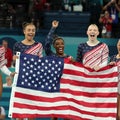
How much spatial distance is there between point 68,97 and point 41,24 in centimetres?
657

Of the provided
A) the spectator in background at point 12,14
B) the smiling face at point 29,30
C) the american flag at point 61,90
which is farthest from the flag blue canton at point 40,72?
the spectator in background at point 12,14

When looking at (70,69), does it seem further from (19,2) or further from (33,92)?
(19,2)

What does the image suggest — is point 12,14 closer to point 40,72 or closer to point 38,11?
point 38,11

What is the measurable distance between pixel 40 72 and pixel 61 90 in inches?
16.3

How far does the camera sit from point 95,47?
8422mm

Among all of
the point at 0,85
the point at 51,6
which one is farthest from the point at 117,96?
the point at 51,6

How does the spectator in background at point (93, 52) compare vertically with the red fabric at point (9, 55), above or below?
above

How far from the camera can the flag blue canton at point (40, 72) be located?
8.05 meters

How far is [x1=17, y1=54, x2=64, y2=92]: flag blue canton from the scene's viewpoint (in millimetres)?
8047

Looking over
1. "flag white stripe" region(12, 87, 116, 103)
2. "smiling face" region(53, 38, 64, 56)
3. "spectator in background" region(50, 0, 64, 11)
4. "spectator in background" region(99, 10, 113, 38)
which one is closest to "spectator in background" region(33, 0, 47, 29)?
"spectator in background" region(50, 0, 64, 11)

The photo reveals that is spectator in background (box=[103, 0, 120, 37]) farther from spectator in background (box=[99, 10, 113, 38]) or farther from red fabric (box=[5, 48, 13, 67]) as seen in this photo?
red fabric (box=[5, 48, 13, 67])

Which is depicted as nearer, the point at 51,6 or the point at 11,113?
the point at 11,113

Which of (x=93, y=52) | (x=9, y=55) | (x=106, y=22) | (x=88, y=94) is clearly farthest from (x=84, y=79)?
(x=106, y=22)

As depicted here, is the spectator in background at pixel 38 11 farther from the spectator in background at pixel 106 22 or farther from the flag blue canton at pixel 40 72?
the flag blue canton at pixel 40 72
